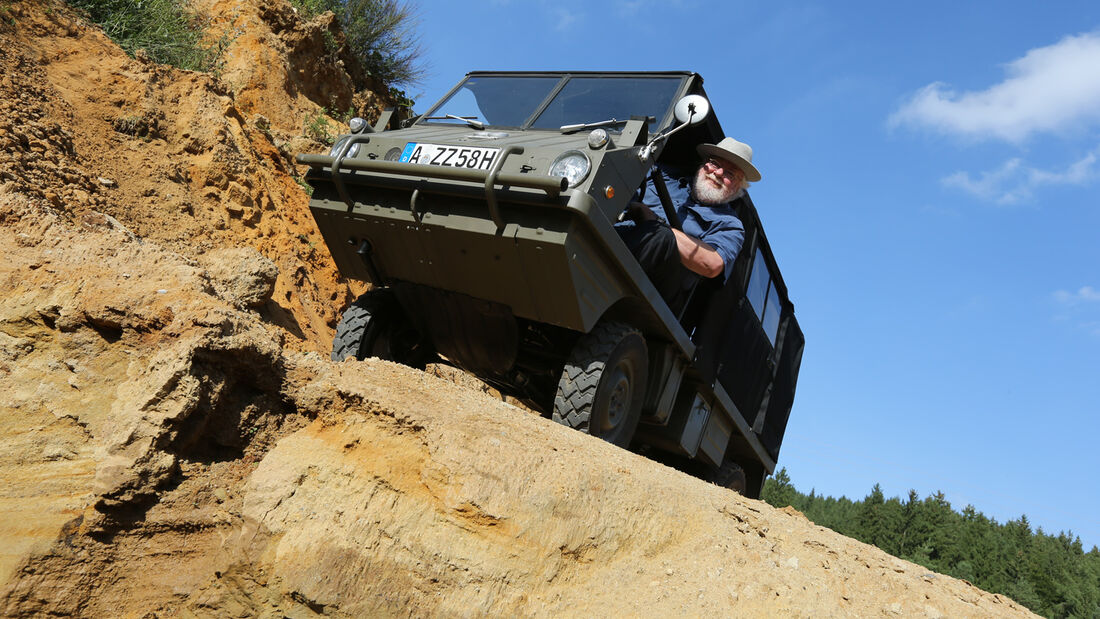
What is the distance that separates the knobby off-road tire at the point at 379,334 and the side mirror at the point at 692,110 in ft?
6.99

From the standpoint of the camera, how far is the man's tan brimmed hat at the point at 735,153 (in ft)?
17.6

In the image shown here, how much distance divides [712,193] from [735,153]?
302 mm

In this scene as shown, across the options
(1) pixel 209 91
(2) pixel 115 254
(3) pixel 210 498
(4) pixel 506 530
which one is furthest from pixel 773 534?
(1) pixel 209 91

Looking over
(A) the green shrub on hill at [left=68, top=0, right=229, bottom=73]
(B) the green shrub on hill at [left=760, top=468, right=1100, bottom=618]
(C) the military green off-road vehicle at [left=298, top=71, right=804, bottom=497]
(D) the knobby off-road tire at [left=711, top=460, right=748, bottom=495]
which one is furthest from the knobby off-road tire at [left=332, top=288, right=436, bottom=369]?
A: (B) the green shrub on hill at [left=760, top=468, right=1100, bottom=618]

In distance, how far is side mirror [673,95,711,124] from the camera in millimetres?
4426

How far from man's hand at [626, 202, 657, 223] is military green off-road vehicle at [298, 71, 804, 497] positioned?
24 centimetres

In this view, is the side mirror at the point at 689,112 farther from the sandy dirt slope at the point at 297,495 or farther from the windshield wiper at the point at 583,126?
the sandy dirt slope at the point at 297,495

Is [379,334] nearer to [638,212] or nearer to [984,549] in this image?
[638,212]

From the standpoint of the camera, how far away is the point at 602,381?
4375mm

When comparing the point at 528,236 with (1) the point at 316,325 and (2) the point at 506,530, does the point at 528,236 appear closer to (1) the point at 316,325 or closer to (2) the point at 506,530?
(2) the point at 506,530

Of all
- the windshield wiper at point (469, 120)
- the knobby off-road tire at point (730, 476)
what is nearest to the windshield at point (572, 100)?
the windshield wiper at point (469, 120)

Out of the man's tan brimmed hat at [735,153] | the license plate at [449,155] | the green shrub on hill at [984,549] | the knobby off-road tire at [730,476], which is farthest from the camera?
the green shrub on hill at [984,549]

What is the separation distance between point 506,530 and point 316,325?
14.9ft

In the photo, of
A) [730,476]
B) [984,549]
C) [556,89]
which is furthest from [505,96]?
[984,549]
